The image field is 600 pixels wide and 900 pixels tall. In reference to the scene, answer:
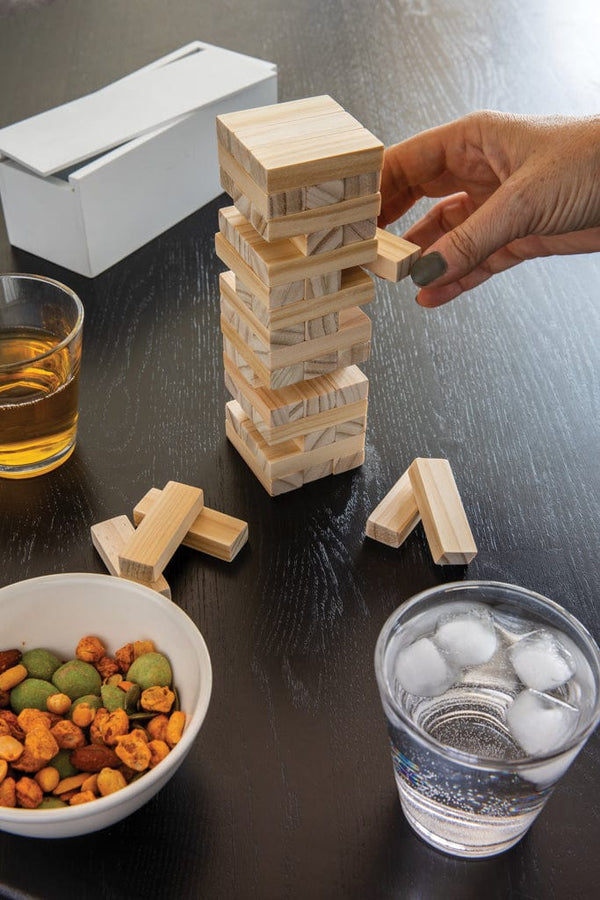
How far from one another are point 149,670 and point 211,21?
1565 mm

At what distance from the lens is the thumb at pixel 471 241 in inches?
39.0

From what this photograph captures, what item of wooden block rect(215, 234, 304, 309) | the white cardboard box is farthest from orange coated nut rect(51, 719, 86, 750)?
the white cardboard box

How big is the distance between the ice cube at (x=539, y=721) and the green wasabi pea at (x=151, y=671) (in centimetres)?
28

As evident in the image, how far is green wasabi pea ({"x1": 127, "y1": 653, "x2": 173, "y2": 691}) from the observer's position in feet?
2.66

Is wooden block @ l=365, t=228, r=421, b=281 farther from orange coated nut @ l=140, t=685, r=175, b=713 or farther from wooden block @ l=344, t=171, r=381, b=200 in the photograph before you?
orange coated nut @ l=140, t=685, r=175, b=713

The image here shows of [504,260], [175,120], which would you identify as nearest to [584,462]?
[504,260]

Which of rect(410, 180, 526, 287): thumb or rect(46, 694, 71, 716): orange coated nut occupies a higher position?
rect(410, 180, 526, 287): thumb

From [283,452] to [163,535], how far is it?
6.2 inches

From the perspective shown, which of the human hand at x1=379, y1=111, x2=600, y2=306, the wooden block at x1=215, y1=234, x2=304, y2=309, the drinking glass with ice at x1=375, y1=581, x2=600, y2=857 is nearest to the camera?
the drinking glass with ice at x1=375, y1=581, x2=600, y2=857

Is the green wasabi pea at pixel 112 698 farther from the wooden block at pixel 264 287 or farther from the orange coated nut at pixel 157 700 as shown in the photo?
the wooden block at pixel 264 287

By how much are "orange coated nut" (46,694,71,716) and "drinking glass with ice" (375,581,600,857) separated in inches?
10.6

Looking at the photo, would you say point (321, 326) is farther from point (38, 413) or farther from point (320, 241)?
point (38, 413)

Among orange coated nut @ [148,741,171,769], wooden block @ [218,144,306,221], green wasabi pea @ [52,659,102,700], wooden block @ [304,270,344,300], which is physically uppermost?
wooden block @ [218,144,306,221]

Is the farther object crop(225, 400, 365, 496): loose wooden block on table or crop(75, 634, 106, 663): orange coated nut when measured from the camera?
crop(225, 400, 365, 496): loose wooden block on table
